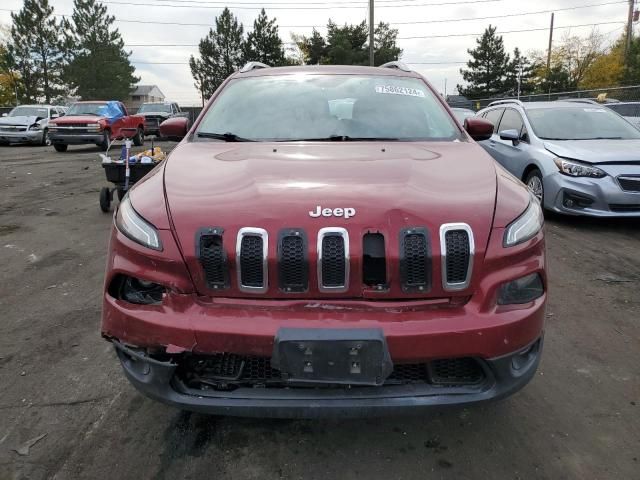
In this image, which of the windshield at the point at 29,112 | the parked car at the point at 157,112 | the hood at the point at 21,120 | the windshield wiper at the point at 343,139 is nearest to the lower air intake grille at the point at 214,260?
the windshield wiper at the point at 343,139

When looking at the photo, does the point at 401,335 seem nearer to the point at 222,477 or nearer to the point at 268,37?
the point at 222,477

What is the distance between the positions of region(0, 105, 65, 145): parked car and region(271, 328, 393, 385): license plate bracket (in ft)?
71.1

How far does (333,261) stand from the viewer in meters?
2.01

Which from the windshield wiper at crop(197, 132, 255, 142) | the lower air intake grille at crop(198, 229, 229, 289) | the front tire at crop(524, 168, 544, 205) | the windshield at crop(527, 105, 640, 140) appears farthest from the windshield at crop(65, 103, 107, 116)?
the lower air intake grille at crop(198, 229, 229, 289)

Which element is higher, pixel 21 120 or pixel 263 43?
pixel 263 43

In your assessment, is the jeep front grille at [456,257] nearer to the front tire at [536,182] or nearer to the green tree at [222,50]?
the front tire at [536,182]

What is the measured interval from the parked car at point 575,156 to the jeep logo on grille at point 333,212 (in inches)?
208

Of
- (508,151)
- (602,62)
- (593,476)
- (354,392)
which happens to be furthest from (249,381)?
(602,62)

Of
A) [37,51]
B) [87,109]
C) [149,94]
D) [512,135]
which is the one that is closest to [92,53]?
[37,51]

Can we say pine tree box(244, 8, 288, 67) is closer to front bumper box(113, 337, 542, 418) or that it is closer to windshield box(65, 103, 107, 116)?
windshield box(65, 103, 107, 116)

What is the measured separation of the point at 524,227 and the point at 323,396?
108cm

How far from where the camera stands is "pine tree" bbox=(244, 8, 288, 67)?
5547 cm

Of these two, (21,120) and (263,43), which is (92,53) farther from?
(21,120)

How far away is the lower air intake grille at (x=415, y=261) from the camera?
79.0 inches
